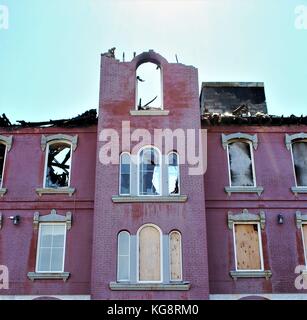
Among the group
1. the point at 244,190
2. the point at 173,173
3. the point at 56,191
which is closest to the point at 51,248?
the point at 56,191

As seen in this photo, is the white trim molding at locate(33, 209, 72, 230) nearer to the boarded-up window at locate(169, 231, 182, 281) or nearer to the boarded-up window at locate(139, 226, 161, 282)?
the boarded-up window at locate(139, 226, 161, 282)

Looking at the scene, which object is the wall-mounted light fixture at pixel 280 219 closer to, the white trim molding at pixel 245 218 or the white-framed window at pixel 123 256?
the white trim molding at pixel 245 218

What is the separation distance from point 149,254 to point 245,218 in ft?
12.4

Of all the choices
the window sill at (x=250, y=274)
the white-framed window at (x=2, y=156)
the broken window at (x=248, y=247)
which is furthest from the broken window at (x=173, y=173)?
the white-framed window at (x=2, y=156)

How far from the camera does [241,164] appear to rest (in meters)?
20.0

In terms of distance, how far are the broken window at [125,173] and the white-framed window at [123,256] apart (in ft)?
5.01

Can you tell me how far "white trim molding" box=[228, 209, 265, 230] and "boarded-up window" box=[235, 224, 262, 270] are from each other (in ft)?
0.72

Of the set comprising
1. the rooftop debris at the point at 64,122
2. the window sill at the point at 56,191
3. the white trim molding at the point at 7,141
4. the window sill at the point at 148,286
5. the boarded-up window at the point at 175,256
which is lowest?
the window sill at the point at 148,286

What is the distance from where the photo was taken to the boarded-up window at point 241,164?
1975 cm

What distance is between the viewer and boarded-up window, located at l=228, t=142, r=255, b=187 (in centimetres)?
1975

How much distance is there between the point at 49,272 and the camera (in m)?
18.0

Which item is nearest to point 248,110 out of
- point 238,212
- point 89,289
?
point 238,212

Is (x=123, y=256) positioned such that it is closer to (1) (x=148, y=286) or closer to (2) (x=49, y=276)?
(1) (x=148, y=286)
